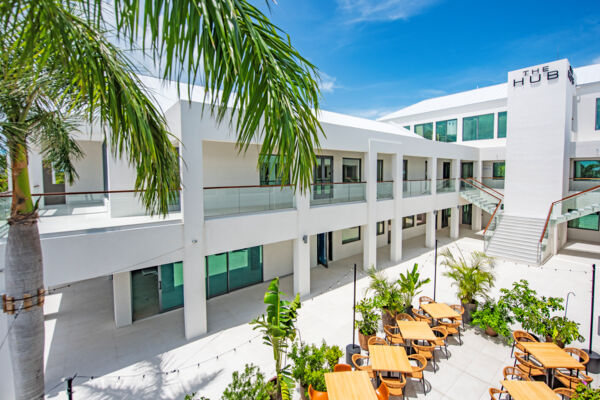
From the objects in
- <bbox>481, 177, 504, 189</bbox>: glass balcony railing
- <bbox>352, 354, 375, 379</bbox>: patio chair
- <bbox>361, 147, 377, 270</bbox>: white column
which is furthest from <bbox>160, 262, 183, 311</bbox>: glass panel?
<bbox>481, 177, 504, 189</bbox>: glass balcony railing

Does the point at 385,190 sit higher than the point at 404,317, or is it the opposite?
the point at 385,190

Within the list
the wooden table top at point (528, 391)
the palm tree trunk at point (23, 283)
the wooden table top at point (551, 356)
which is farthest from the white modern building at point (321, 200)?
the wooden table top at point (551, 356)

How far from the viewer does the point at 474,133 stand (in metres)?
25.6

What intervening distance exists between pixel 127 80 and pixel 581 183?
89.1 feet

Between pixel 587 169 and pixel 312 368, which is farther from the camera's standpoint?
pixel 587 169

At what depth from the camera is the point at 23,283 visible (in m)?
4.45

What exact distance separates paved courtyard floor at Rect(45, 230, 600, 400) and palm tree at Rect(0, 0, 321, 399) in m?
3.33

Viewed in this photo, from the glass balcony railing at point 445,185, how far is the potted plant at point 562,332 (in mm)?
13344

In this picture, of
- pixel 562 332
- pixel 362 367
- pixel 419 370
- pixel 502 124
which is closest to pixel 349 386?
pixel 362 367

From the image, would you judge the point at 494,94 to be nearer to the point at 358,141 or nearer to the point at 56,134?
the point at 358,141

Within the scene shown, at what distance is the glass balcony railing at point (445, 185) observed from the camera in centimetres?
2010

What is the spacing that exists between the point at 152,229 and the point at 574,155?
26075mm

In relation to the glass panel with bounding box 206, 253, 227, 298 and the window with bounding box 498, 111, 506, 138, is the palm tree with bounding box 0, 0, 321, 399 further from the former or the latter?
the window with bounding box 498, 111, 506, 138

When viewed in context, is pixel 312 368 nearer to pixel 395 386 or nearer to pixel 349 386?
pixel 349 386
